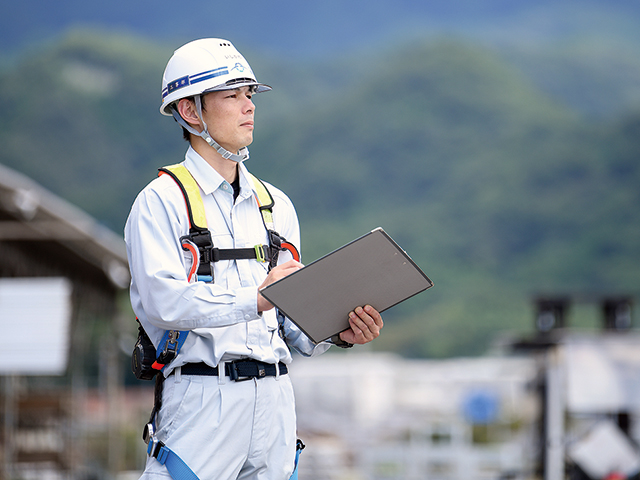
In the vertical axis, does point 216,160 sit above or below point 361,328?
above

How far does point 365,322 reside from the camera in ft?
10.5

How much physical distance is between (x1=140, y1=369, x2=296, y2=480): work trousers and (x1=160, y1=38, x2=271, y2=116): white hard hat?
1050mm

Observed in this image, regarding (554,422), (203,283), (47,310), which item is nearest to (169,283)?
(203,283)

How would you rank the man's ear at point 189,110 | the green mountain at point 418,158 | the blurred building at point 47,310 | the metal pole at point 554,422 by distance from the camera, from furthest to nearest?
the green mountain at point 418,158
the blurred building at point 47,310
the metal pole at point 554,422
the man's ear at point 189,110

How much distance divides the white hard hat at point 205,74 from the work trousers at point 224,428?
2.83 feet

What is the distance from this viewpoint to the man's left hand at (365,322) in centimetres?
319

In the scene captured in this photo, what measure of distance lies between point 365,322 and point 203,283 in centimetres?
61

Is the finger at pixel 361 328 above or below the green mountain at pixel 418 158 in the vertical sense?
below

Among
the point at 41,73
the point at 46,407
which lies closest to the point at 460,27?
the point at 41,73

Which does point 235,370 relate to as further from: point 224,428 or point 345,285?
point 345,285

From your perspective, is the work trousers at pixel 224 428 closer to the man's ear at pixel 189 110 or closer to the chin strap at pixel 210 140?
the chin strap at pixel 210 140

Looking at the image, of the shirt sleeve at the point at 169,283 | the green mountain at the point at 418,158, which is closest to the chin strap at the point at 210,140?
the shirt sleeve at the point at 169,283

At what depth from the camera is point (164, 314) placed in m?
2.95

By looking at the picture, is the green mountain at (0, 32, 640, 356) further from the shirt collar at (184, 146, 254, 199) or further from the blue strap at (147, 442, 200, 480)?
the blue strap at (147, 442, 200, 480)
